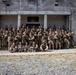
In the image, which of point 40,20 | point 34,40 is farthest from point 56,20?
point 34,40

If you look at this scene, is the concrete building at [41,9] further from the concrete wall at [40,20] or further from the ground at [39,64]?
the ground at [39,64]

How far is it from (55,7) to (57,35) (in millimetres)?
5247

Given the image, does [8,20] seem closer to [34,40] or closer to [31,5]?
[31,5]

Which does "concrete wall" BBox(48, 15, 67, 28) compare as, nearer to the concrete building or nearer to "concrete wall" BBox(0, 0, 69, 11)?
the concrete building

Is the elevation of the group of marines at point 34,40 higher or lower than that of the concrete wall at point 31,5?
lower

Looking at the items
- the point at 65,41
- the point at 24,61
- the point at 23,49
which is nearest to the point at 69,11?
the point at 65,41

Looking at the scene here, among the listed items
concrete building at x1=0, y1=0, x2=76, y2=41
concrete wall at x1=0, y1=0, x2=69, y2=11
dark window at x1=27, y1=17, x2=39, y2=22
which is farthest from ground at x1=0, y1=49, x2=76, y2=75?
dark window at x1=27, y1=17, x2=39, y2=22

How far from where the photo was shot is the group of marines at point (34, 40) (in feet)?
69.6

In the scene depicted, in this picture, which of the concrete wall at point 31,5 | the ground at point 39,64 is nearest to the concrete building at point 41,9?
the concrete wall at point 31,5

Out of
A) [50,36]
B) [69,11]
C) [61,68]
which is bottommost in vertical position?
[61,68]

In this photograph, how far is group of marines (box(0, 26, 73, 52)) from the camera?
69.6 feet

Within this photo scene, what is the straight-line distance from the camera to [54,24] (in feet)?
95.2

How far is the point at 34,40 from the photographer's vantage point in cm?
2267

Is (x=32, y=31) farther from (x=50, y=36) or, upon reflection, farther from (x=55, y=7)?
(x=55, y=7)
